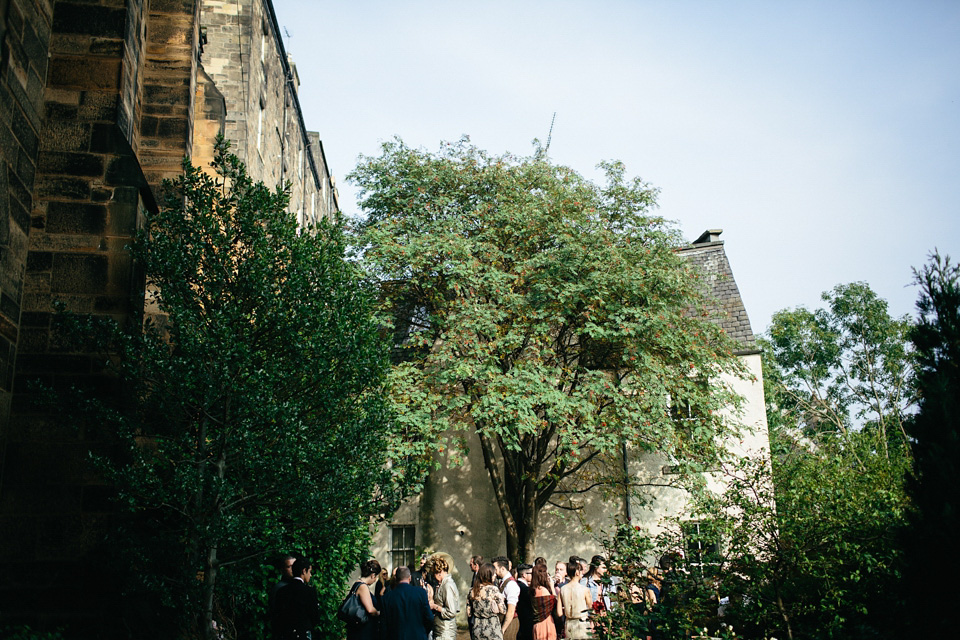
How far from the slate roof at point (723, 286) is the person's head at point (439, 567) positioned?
13326 mm

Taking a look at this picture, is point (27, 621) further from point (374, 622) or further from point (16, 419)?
point (374, 622)

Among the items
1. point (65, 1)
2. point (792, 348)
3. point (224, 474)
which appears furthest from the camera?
point (792, 348)

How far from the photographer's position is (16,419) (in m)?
7.24

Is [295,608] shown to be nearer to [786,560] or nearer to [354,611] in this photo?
[354,611]

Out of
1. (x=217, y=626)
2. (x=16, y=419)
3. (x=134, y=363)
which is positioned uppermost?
(x=134, y=363)

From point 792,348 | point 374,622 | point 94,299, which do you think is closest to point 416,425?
point 374,622

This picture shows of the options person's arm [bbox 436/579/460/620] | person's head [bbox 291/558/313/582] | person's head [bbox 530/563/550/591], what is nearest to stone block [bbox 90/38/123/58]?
person's head [bbox 291/558/313/582]

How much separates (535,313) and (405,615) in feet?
26.8

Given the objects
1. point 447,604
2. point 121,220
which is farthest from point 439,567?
point 121,220

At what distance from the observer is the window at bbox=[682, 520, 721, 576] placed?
21.5 ft

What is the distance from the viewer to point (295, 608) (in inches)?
293

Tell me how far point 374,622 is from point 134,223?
16.4ft

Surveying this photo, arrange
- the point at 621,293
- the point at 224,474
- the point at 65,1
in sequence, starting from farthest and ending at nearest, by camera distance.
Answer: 1. the point at 621,293
2. the point at 65,1
3. the point at 224,474

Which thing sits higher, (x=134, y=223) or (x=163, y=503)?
(x=134, y=223)
